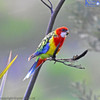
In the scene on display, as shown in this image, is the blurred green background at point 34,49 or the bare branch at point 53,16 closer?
the bare branch at point 53,16

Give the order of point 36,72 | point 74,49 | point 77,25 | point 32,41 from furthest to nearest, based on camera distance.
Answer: point 32,41, point 74,49, point 77,25, point 36,72

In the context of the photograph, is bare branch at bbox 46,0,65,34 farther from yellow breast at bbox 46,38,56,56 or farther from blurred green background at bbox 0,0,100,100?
blurred green background at bbox 0,0,100,100

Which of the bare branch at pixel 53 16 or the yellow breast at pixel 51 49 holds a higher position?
the bare branch at pixel 53 16

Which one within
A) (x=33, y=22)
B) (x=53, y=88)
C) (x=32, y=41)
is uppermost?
(x=33, y=22)

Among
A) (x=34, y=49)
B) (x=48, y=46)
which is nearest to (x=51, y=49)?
(x=48, y=46)

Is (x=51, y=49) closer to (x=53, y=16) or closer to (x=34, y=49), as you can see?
(x=53, y=16)

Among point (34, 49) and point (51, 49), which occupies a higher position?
point (34, 49)

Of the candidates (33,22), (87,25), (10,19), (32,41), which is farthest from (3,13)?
(87,25)

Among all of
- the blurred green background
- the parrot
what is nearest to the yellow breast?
the parrot

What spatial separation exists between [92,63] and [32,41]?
2.16ft

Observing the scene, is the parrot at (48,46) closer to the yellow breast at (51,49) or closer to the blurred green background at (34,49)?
the yellow breast at (51,49)

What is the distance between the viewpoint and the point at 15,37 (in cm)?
262

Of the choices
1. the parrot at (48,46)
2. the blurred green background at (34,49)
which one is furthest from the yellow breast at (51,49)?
the blurred green background at (34,49)

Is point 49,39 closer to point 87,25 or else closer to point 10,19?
point 87,25
